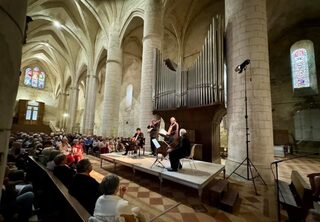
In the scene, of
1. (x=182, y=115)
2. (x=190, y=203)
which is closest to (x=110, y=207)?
(x=190, y=203)

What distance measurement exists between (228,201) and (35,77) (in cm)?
2975

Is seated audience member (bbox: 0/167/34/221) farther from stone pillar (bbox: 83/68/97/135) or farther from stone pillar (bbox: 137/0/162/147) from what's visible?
stone pillar (bbox: 83/68/97/135)

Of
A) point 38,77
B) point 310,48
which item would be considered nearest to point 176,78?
point 310,48

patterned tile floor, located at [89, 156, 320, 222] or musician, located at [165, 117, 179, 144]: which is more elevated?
musician, located at [165, 117, 179, 144]

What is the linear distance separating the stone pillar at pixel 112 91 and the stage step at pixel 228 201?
8.76 meters

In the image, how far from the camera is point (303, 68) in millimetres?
10320

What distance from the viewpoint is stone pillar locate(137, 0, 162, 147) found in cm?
744

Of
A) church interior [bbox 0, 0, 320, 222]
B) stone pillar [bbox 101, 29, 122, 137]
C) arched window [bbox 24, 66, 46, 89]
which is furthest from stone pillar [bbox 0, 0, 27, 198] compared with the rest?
arched window [bbox 24, 66, 46, 89]

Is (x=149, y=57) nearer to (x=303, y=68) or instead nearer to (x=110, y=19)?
(x=110, y=19)

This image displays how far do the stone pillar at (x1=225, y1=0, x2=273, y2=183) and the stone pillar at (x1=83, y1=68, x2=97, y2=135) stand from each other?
11.6 m

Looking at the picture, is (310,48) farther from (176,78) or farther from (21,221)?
(21,221)

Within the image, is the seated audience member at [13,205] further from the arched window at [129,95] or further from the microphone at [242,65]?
the arched window at [129,95]

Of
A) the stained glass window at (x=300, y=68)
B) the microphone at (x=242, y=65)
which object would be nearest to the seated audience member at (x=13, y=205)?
the microphone at (x=242, y=65)

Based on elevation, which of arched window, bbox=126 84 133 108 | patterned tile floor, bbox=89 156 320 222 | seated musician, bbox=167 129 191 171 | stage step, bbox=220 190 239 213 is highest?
arched window, bbox=126 84 133 108
